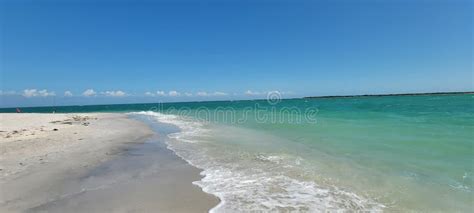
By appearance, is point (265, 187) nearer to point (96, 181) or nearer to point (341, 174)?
point (341, 174)

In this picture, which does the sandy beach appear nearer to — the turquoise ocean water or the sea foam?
the sea foam

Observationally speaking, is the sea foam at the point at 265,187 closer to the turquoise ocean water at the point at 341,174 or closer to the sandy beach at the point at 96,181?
the turquoise ocean water at the point at 341,174

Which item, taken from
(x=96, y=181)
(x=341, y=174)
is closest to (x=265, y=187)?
(x=341, y=174)

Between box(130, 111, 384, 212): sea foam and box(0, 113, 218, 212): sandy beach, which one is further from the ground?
box(0, 113, 218, 212): sandy beach

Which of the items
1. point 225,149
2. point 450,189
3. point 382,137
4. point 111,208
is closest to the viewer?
point 111,208

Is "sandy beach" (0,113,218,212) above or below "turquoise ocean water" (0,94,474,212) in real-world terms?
above

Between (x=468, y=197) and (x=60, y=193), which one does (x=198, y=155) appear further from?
(x=468, y=197)

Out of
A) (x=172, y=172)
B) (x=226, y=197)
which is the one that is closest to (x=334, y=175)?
(x=226, y=197)

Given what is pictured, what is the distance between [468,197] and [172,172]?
6599 mm

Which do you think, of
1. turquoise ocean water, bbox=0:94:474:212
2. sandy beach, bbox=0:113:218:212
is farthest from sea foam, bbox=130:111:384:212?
sandy beach, bbox=0:113:218:212

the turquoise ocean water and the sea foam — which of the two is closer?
the sea foam

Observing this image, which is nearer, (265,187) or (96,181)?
(265,187)

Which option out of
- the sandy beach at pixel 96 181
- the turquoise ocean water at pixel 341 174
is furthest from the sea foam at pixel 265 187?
the sandy beach at pixel 96 181

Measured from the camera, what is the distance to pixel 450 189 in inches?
224
